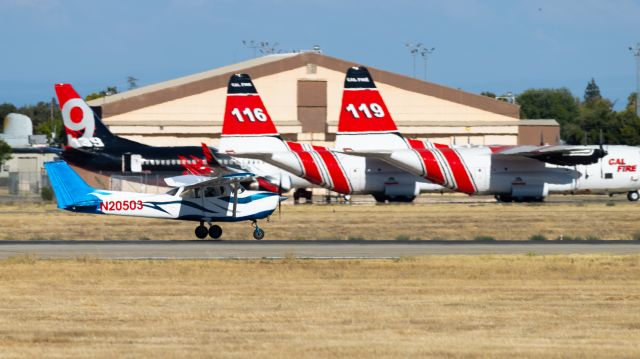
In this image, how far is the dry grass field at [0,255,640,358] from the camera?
55.8 ft

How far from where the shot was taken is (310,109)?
90.7 metres

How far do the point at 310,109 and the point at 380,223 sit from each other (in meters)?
42.1

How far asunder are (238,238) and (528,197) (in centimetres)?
3040

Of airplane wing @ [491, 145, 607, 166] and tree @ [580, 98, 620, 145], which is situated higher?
tree @ [580, 98, 620, 145]

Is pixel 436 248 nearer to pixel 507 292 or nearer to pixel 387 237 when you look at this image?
pixel 387 237

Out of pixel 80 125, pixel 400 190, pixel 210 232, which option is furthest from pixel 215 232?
pixel 80 125

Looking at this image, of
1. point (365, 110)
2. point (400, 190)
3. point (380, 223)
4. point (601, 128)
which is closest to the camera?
point (380, 223)

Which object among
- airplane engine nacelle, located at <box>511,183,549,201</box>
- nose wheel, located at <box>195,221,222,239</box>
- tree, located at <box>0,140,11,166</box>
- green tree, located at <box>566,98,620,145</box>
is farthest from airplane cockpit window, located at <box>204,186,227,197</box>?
green tree, located at <box>566,98,620,145</box>

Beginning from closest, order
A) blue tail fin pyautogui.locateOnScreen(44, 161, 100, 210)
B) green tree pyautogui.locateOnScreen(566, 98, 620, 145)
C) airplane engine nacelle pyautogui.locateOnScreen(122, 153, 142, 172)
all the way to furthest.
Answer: blue tail fin pyautogui.locateOnScreen(44, 161, 100, 210) < airplane engine nacelle pyautogui.locateOnScreen(122, 153, 142, 172) < green tree pyautogui.locateOnScreen(566, 98, 620, 145)

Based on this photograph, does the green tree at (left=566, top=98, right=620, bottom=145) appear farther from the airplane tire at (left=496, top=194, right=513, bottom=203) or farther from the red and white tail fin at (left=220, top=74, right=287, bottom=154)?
the red and white tail fin at (left=220, top=74, right=287, bottom=154)

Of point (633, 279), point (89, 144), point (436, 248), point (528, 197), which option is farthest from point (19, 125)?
point (633, 279)

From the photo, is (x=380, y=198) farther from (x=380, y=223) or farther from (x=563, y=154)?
(x=380, y=223)

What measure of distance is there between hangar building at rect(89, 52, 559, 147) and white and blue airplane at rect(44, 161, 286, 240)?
4873 cm

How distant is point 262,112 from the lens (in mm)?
68562
